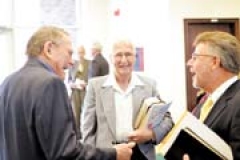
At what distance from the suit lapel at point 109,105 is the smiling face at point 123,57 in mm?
146

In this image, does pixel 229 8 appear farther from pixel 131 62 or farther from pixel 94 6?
pixel 131 62

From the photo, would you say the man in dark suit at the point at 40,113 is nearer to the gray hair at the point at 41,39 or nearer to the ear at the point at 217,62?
the gray hair at the point at 41,39

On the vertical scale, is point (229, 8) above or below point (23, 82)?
above

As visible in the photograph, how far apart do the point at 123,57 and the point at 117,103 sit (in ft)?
1.02

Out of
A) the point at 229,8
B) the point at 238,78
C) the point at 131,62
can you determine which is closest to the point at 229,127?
the point at 238,78

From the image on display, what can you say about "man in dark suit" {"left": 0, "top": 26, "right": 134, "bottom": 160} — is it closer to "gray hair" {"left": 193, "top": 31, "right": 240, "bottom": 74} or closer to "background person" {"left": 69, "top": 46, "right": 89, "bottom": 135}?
"gray hair" {"left": 193, "top": 31, "right": 240, "bottom": 74}

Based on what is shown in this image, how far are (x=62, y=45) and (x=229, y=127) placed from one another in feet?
2.91

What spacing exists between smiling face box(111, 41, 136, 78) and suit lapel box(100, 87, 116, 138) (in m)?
0.15

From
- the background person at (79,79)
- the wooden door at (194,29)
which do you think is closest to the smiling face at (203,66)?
the wooden door at (194,29)

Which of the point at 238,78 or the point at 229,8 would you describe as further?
the point at 229,8

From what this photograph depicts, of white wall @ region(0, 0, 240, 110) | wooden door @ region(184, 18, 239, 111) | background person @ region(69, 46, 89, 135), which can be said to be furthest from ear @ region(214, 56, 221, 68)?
background person @ region(69, 46, 89, 135)

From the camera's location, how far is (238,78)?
2150 mm

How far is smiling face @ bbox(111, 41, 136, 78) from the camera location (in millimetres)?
2846

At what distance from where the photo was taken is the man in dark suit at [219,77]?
6.39 feet
